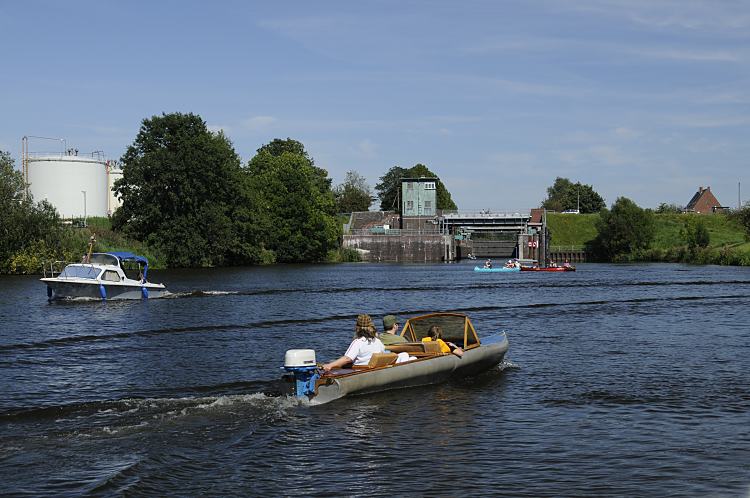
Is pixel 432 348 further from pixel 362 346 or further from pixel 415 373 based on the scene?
pixel 362 346

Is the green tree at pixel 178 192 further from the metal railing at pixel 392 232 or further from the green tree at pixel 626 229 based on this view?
the green tree at pixel 626 229

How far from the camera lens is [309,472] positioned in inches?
543

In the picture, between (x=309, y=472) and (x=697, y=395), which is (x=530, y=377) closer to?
(x=697, y=395)

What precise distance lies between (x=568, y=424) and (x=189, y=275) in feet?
204

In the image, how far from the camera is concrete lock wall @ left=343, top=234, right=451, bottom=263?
134000 millimetres

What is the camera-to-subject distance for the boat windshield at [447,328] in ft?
76.9

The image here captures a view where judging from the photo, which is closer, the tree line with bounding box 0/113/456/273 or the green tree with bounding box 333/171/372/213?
the tree line with bounding box 0/113/456/273

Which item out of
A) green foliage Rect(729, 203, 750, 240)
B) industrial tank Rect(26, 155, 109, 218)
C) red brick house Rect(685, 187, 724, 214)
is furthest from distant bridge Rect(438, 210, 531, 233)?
red brick house Rect(685, 187, 724, 214)

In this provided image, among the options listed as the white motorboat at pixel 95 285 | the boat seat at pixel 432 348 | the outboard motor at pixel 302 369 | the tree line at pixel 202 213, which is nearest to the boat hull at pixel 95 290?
the white motorboat at pixel 95 285

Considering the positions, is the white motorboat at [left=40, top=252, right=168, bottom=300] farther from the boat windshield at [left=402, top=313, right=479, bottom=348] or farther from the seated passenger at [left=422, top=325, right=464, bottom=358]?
the seated passenger at [left=422, top=325, right=464, bottom=358]

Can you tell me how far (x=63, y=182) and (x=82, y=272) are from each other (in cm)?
Result: 6004

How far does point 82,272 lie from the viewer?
4800cm

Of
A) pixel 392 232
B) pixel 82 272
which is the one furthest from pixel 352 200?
pixel 82 272

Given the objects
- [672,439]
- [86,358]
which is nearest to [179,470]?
[672,439]
